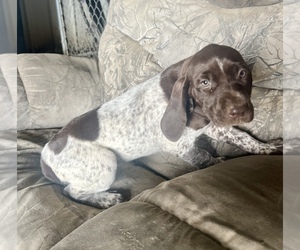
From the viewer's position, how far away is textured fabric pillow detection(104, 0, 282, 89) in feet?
2.52

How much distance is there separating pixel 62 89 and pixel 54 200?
0.27 m

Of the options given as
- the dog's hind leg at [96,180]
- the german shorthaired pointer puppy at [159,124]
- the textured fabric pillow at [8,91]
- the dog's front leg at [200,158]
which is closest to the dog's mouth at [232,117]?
the german shorthaired pointer puppy at [159,124]

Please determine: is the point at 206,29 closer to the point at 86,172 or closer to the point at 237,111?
the point at 237,111

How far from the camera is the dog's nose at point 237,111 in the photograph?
668mm

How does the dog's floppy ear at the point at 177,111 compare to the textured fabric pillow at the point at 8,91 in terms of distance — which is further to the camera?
the textured fabric pillow at the point at 8,91

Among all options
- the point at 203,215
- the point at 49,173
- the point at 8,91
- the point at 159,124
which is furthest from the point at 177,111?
the point at 8,91

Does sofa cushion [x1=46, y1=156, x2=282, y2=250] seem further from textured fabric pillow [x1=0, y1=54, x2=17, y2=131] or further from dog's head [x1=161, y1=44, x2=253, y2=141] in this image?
textured fabric pillow [x1=0, y1=54, x2=17, y2=131]

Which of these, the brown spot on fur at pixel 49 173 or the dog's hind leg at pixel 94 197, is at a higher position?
the brown spot on fur at pixel 49 173

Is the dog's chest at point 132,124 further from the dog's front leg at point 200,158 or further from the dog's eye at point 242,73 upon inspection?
the dog's eye at point 242,73

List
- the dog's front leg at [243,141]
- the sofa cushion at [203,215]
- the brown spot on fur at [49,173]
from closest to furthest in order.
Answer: the sofa cushion at [203,215], the dog's front leg at [243,141], the brown spot on fur at [49,173]

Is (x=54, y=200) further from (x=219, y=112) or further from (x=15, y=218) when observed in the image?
(x=219, y=112)

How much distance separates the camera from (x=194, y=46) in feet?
2.64

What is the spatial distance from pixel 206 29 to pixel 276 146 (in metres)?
0.27

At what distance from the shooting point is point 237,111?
0.68 m
